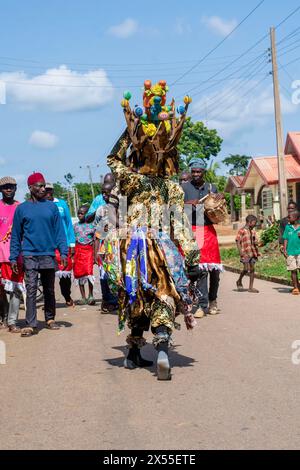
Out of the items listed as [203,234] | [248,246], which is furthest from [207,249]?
[248,246]

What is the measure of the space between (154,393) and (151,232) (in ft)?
4.90

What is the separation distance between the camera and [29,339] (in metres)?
8.39

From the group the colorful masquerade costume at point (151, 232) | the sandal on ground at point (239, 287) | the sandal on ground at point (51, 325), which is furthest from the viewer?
the sandal on ground at point (239, 287)

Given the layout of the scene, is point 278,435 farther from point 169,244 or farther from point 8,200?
point 8,200

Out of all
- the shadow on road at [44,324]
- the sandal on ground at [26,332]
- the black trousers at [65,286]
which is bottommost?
the shadow on road at [44,324]

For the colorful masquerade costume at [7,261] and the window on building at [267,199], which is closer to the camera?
the colorful masquerade costume at [7,261]

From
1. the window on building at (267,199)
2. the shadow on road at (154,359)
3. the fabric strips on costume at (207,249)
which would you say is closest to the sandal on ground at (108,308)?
the fabric strips on costume at (207,249)

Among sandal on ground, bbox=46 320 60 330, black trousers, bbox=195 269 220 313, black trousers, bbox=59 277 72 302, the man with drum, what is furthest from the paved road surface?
black trousers, bbox=59 277 72 302

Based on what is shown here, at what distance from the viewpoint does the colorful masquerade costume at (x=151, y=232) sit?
6.28 metres

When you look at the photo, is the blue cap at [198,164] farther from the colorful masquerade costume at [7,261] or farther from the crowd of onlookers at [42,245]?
the colorful masquerade costume at [7,261]

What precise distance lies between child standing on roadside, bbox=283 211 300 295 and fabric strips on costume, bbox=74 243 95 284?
341 centimetres

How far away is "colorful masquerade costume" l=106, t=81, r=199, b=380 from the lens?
6281 millimetres

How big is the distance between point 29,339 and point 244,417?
4.16 m

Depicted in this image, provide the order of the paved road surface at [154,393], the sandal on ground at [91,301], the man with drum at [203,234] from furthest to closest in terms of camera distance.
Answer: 1. the sandal on ground at [91,301]
2. the man with drum at [203,234]
3. the paved road surface at [154,393]
